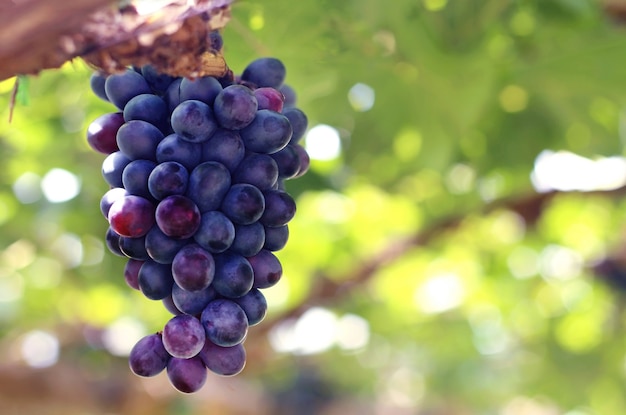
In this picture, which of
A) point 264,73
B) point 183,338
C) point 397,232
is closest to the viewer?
point 183,338


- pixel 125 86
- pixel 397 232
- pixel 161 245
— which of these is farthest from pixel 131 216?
pixel 397 232

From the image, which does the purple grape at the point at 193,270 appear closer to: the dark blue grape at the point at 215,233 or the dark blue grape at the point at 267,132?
the dark blue grape at the point at 215,233

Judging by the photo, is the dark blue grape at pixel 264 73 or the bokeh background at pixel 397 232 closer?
the dark blue grape at pixel 264 73

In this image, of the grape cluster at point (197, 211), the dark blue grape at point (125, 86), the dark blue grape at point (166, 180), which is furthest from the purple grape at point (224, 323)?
the dark blue grape at point (125, 86)

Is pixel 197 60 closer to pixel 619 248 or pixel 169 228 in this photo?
pixel 169 228

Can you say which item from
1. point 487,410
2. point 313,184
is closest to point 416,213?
point 313,184

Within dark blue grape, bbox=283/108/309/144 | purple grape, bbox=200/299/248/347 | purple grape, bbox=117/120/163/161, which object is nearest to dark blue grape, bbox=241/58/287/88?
dark blue grape, bbox=283/108/309/144

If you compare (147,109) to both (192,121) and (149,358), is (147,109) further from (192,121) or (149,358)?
(149,358)
